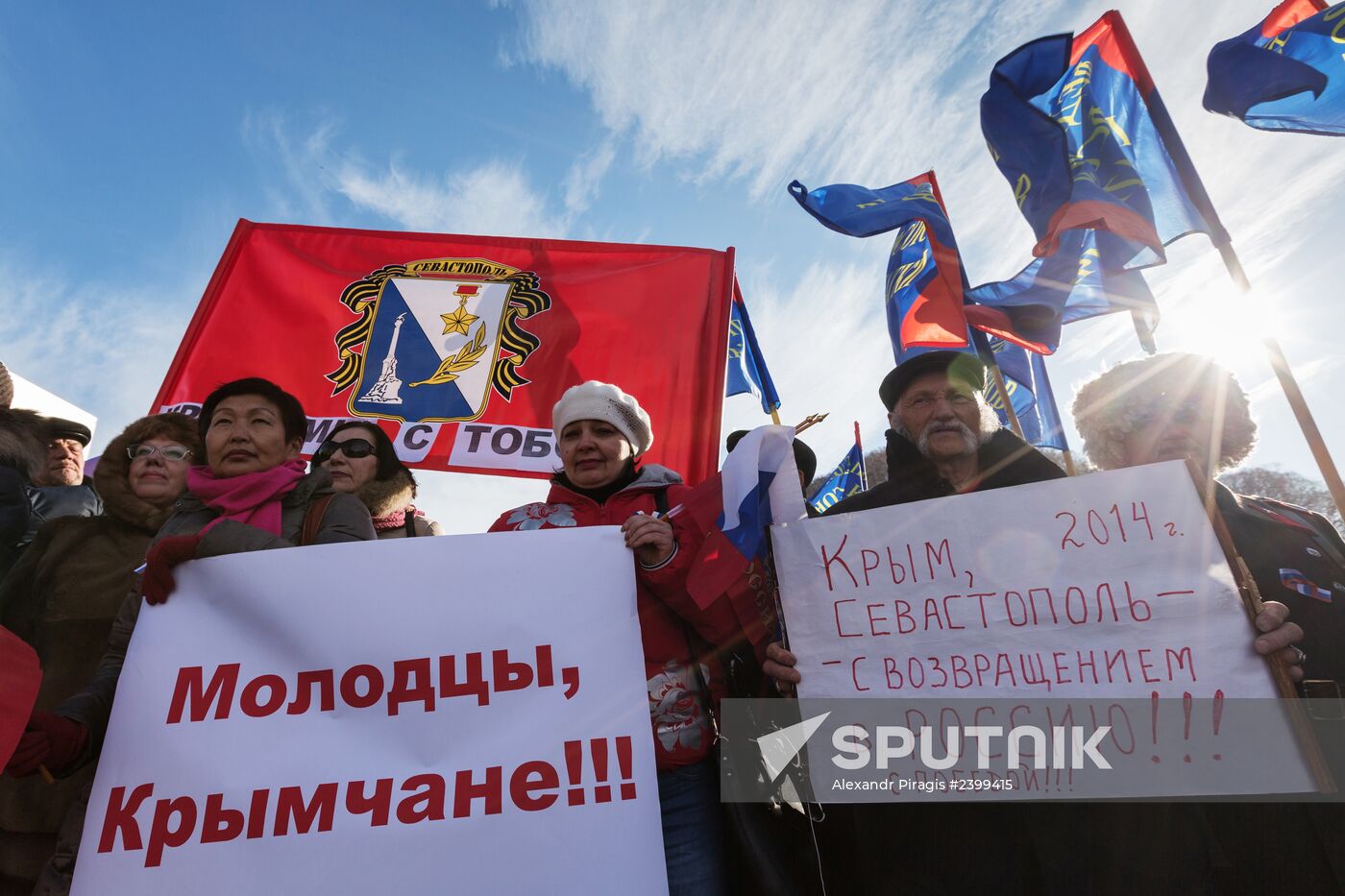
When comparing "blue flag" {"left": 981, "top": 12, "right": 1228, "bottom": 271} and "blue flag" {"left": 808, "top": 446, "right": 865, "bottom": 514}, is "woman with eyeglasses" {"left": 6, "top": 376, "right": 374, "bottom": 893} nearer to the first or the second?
"blue flag" {"left": 981, "top": 12, "right": 1228, "bottom": 271}

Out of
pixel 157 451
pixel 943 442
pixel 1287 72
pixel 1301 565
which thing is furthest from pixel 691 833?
pixel 1287 72

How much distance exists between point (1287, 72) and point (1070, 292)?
1.36 meters

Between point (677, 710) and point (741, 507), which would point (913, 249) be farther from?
point (677, 710)

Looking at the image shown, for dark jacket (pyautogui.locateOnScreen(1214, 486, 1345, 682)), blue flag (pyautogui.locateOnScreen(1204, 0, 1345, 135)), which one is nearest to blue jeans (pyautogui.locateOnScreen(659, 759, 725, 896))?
dark jacket (pyautogui.locateOnScreen(1214, 486, 1345, 682))

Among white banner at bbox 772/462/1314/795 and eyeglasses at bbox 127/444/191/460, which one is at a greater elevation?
eyeglasses at bbox 127/444/191/460

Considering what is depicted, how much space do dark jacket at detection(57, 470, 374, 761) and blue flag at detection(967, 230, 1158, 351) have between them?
3594 millimetres

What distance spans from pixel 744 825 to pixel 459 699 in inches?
35.4

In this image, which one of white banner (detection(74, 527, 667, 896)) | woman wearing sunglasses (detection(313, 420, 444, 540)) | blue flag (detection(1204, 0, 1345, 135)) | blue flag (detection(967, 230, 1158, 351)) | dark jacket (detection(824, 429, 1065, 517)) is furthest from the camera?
blue flag (detection(967, 230, 1158, 351))

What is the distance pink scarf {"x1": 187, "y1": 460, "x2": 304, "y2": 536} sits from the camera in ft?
7.08

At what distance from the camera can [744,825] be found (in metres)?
2.00

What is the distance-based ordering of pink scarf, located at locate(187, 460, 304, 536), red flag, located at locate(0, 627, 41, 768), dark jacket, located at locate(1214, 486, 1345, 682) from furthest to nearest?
pink scarf, located at locate(187, 460, 304, 536), dark jacket, located at locate(1214, 486, 1345, 682), red flag, located at locate(0, 627, 41, 768)

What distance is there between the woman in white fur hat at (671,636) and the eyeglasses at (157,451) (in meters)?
1.28

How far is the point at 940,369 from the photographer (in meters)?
2.61

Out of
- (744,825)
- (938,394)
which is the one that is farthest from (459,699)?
(938,394)
